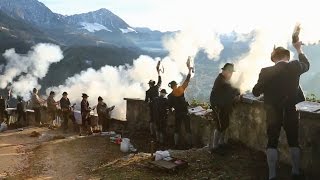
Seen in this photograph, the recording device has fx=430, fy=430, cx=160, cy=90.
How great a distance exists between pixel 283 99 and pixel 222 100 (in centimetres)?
212

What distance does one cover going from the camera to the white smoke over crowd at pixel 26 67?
61812 millimetres

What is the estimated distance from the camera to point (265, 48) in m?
14.1

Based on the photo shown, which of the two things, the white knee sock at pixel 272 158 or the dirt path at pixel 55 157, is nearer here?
the white knee sock at pixel 272 158

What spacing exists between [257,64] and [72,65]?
246 feet

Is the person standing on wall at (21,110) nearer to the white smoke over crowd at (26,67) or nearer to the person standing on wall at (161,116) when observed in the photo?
the person standing on wall at (161,116)

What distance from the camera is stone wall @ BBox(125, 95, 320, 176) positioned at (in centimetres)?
643

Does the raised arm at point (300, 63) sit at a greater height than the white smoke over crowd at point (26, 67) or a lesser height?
lesser

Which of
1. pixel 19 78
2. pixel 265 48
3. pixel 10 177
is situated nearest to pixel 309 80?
pixel 19 78

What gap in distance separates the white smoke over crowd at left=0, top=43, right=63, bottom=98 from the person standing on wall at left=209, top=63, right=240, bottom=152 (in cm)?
4957

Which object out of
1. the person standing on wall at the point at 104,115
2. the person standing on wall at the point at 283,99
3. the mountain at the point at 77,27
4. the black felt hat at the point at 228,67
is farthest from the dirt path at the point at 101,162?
→ the mountain at the point at 77,27

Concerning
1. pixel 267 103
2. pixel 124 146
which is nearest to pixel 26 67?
pixel 124 146

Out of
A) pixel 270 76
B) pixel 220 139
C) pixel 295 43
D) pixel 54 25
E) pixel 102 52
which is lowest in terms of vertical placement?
pixel 220 139

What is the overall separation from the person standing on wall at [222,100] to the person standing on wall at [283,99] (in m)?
1.91

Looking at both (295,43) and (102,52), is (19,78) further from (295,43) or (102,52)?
(295,43)
